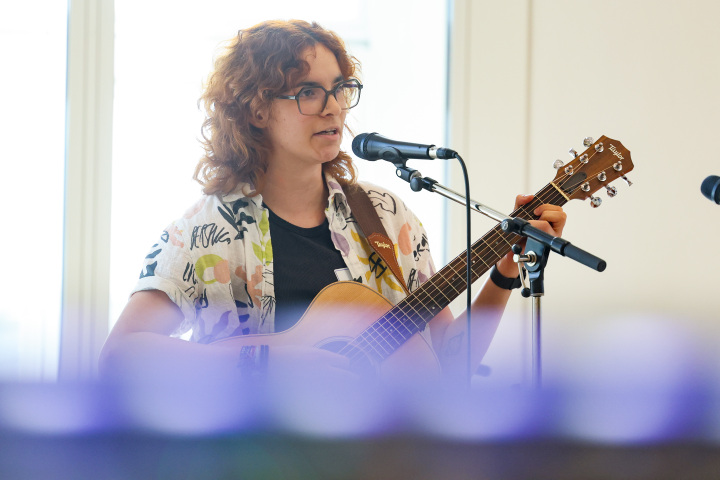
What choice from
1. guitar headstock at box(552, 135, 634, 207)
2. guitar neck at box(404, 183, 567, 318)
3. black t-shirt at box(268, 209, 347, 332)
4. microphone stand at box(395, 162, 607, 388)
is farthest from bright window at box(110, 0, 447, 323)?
microphone stand at box(395, 162, 607, 388)

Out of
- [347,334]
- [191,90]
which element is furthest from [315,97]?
[191,90]

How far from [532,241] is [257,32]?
0.89 meters

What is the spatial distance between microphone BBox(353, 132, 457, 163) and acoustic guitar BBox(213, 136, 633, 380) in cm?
31

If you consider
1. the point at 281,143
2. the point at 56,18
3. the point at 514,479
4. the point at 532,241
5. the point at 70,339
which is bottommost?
the point at 70,339

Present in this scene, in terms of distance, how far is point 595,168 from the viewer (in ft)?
4.88

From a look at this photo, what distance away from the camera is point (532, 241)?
125cm

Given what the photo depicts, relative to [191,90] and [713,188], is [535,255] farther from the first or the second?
[191,90]

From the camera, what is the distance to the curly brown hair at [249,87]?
1.68m

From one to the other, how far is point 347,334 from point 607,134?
1.52 metres

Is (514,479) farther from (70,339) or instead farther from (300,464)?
(70,339)

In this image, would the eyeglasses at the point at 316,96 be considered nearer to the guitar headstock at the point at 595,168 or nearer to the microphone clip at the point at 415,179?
the microphone clip at the point at 415,179

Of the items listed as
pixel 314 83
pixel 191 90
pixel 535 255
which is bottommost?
pixel 535 255

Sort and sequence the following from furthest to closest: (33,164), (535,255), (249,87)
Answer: (33,164)
(249,87)
(535,255)

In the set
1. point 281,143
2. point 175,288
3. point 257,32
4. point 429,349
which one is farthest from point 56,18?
point 429,349
